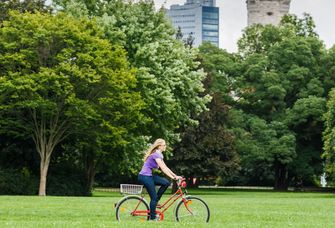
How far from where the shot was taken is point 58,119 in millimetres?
50938

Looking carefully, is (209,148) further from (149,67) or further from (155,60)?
(155,60)

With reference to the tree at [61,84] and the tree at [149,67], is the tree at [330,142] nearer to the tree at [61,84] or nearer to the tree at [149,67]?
the tree at [149,67]

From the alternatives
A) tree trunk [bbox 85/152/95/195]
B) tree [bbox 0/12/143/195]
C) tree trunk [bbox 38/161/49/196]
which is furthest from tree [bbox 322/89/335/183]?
tree trunk [bbox 38/161/49/196]

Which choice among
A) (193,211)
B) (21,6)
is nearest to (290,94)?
(21,6)

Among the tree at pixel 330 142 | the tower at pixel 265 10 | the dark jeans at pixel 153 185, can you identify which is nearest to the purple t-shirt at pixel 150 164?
the dark jeans at pixel 153 185

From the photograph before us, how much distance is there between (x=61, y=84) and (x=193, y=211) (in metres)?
28.4

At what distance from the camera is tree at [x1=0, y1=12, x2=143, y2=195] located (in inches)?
1903

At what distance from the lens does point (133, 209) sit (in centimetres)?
2053

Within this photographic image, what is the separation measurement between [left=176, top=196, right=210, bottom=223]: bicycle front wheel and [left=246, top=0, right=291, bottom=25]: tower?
111410 mm

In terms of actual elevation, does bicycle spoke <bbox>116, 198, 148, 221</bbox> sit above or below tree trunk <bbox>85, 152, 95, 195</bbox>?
below

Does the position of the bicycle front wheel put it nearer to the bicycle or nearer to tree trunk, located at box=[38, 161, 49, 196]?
the bicycle

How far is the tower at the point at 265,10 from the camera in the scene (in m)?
130

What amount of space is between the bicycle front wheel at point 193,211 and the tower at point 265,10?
11141 centimetres

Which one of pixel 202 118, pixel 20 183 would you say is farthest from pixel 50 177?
pixel 202 118
